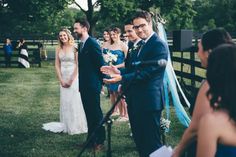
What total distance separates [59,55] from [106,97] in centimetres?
533

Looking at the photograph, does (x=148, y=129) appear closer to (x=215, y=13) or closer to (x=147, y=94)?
(x=147, y=94)

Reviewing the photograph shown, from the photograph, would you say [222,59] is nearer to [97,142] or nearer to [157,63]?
[157,63]

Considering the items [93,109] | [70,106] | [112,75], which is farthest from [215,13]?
[112,75]

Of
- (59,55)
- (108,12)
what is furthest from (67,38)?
(108,12)

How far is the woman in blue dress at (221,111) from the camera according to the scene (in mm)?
2707

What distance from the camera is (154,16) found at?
9164 millimetres

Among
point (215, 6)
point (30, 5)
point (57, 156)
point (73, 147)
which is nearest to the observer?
point (57, 156)

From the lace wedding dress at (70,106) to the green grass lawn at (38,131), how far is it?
0.88 feet

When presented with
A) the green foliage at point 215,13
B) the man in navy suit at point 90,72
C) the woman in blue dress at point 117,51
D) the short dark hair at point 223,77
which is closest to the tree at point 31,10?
the woman in blue dress at point 117,51

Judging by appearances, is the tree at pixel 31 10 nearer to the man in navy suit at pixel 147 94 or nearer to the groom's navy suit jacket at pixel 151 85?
the man in navy suit at pixel 147 94

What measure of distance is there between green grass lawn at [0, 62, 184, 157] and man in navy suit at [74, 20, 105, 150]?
0.62 m

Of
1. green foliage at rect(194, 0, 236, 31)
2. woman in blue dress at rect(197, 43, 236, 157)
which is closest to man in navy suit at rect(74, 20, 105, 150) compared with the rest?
woman in blue dress at rect(197, 43, 236, 157)

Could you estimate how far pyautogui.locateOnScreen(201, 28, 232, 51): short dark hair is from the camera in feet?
11.8

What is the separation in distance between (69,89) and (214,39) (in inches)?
231
